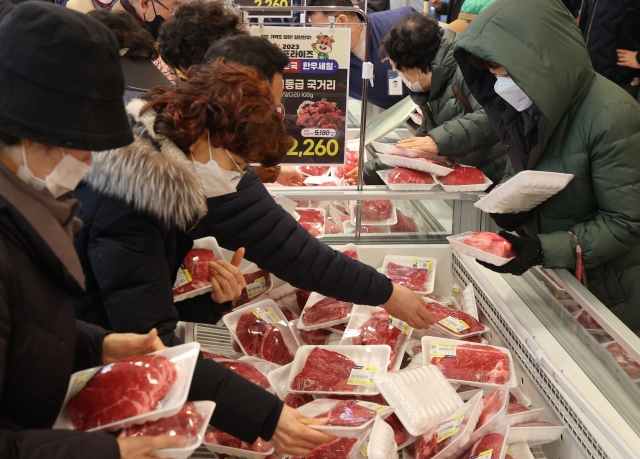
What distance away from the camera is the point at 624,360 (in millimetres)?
1982

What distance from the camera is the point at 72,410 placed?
1.46 metres

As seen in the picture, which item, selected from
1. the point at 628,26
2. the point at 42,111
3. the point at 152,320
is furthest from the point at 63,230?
the point at 628,26

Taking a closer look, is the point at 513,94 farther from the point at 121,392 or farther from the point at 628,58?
the point at 628,58

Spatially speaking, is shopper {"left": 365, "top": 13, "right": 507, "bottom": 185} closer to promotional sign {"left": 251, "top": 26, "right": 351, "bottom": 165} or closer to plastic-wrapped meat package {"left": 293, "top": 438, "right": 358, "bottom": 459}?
promotional sign {"left": 251, "top": 26, "right": 351, "bottom": 165}

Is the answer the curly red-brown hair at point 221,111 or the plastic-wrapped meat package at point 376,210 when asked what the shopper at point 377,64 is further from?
the curly red-brown hair at point 221,111

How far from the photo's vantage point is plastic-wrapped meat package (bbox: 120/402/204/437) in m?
1.43

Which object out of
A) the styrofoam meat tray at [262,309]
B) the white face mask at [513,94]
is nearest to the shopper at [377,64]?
the white face mask at [513,94]

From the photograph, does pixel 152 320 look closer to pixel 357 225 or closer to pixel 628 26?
pixel 357 225

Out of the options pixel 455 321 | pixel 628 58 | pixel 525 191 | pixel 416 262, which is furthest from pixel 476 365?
pixel 628 58

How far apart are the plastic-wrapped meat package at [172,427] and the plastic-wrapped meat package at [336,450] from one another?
667 millimetres

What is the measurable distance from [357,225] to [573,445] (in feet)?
5.44

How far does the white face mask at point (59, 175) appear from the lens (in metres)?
1.25

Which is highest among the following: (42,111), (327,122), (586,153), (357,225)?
(42,111)

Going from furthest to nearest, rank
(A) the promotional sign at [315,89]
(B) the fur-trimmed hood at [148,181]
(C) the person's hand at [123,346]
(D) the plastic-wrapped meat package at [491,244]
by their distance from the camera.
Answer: (A) the promotional sign at [315,89], (D) the plastic-wrapped meat package at [491,244], (B) the fur-trimmed hood at [148,181], (C) the person's hand at [123,346]
